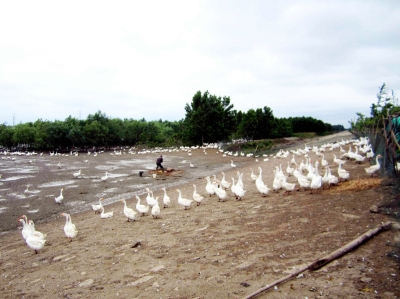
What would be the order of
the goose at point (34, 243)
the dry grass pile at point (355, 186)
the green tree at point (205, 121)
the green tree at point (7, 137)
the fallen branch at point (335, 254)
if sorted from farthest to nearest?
the green tree at point (7, 137)
the green tree at point (205, 121)
the dry grass pile at point (355, 186)
the goose at point (34, 243)
the fallen branch at point (335, 254)

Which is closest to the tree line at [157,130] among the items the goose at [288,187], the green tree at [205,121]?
the green tree at [205,121]

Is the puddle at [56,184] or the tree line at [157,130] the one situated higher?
the tree line at [157,130]

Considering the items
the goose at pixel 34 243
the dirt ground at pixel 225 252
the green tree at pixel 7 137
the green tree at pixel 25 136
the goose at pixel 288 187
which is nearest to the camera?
the dirt ground at pixel 225 252

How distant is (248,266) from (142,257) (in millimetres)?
2950

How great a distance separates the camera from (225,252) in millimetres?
7551

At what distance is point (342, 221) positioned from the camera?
8352 millimetres

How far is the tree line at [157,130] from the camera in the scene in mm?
67938

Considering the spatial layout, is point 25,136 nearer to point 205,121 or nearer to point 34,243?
point 205,121

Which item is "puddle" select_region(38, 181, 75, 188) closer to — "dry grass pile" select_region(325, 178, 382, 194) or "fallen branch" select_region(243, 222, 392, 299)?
"dry grass pile" select_region(325, 178, 382, 194)

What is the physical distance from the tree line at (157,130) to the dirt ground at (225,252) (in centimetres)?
5428

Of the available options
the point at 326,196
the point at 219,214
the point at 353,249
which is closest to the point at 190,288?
the point at 353,249

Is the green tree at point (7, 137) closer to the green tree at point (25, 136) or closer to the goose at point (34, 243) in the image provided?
the green tree at point (25, 136)

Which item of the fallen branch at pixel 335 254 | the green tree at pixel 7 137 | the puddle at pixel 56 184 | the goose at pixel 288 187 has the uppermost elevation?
the green tree at pixel 7 137

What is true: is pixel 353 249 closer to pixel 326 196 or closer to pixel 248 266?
pixel 248 266
